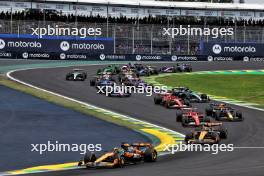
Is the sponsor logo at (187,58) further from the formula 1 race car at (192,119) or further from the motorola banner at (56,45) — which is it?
the formula 1 race car at (192,119)

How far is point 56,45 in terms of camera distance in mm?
65688

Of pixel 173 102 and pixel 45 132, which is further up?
pixel 173 102

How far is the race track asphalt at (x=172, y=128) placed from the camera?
18.9 m

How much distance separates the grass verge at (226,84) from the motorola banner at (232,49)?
12866 mm

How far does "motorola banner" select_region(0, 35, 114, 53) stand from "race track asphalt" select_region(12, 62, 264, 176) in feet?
25.1

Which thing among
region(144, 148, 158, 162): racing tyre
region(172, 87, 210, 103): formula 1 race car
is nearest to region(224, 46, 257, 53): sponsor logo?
region(172, 87, 210, 103): formula 1 race car

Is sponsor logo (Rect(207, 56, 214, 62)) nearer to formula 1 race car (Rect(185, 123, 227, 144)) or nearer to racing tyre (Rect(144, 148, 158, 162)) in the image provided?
formula 1 race car (Rect(185, 123, 227, 144))

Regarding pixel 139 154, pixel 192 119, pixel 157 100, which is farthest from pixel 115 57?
pixel 139 154

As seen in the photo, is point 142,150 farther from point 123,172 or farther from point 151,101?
point 151,101

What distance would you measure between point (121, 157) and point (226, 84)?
32.3m

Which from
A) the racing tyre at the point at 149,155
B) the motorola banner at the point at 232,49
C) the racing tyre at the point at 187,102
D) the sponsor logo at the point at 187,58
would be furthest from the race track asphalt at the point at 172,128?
the motorola banner at the point at 232,49

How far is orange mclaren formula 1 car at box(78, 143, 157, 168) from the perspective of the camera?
19703 mm

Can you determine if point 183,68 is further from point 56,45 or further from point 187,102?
point 187,102

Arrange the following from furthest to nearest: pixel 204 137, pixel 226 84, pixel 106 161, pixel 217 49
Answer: pixel 217 49
pixel 226 84
pixel 204 137
pixel 106 161
